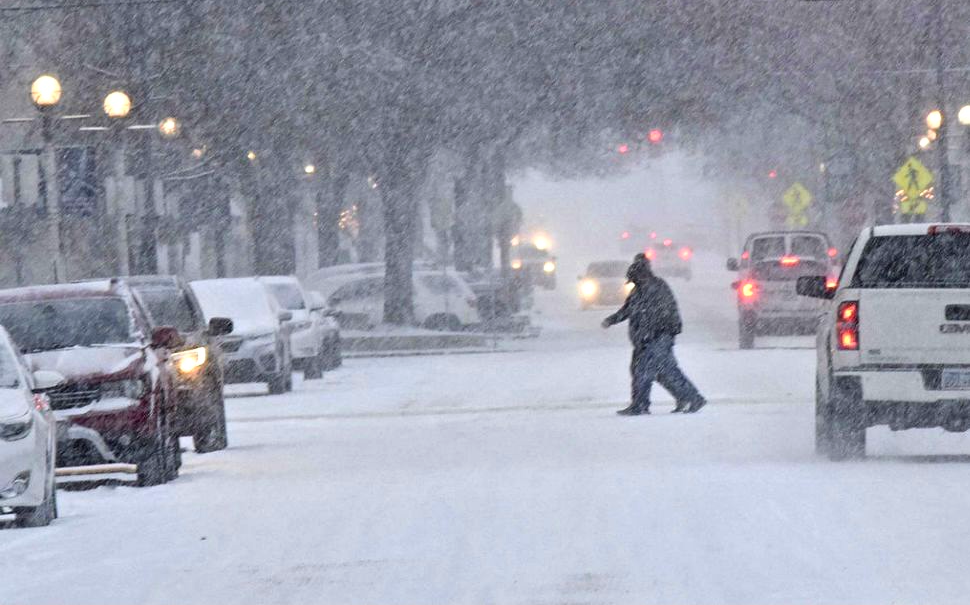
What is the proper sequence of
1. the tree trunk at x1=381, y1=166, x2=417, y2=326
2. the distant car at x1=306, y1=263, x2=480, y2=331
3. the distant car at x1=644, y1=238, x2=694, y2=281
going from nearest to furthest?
the distant car at x1=306, y1=263, x2=480, y2=331
the tree trunk at x1=381, y1=166, x2=417, y2=326
the distant car at x1=644, y1=238, x2=694, y2=281

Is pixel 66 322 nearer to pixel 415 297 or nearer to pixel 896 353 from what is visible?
pixel 896 353

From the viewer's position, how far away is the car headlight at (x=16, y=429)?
1342 cm

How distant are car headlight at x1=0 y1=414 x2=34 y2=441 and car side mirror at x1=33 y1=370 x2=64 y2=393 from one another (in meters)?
0.62

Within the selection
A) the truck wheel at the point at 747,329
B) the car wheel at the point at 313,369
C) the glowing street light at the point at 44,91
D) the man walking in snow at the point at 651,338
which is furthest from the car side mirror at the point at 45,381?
the truck wheel at the point at 747,329

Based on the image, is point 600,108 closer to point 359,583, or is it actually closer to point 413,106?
point 413,106

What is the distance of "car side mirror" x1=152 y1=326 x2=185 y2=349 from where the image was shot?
17.4 m

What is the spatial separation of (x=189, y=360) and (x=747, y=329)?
1781cm

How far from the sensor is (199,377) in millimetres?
20172

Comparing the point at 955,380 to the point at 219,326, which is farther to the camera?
the point at 219,326

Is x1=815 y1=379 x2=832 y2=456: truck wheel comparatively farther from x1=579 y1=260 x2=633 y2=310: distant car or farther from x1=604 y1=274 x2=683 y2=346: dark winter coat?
x1=579 y1=260 x2=633 y2=310: distant car

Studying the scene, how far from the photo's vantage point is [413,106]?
44.8m

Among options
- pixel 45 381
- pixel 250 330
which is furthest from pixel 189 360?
pixel 250 330

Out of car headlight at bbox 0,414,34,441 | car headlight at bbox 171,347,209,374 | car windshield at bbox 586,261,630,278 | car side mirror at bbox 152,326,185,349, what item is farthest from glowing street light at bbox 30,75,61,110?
car windshield at bbox 586,261,630,278

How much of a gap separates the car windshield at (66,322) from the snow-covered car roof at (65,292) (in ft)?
0.14
